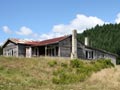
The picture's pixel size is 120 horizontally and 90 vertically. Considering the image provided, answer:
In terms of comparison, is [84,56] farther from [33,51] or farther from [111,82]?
[111,82]

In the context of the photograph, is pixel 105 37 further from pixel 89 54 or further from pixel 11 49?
pixel 11 49

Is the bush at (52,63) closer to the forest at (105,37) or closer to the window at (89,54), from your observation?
the window at (89,54)

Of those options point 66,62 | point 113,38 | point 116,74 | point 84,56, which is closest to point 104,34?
point 113,38

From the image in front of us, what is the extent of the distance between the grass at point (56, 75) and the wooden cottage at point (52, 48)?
10.2 m

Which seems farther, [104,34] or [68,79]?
[104,34]

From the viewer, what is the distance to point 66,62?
37.9m

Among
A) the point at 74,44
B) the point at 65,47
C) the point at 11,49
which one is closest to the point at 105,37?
the point at 11,49

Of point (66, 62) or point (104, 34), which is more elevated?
point (104, 34)

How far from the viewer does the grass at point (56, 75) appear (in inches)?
970

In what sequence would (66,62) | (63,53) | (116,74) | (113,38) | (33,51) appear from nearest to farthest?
(116,74)
(66,62)
(63,53)
(33,51)
(113,38)

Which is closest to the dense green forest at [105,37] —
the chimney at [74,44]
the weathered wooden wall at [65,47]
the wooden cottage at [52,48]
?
the wooden cottage at [52,48]

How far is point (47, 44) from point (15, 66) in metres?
16.5

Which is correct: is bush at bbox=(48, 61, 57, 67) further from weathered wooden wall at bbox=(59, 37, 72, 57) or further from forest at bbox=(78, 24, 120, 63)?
forest at bbox=(78, 24, 120, 63)

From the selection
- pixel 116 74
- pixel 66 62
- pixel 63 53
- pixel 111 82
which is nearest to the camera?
pixel 111 82
